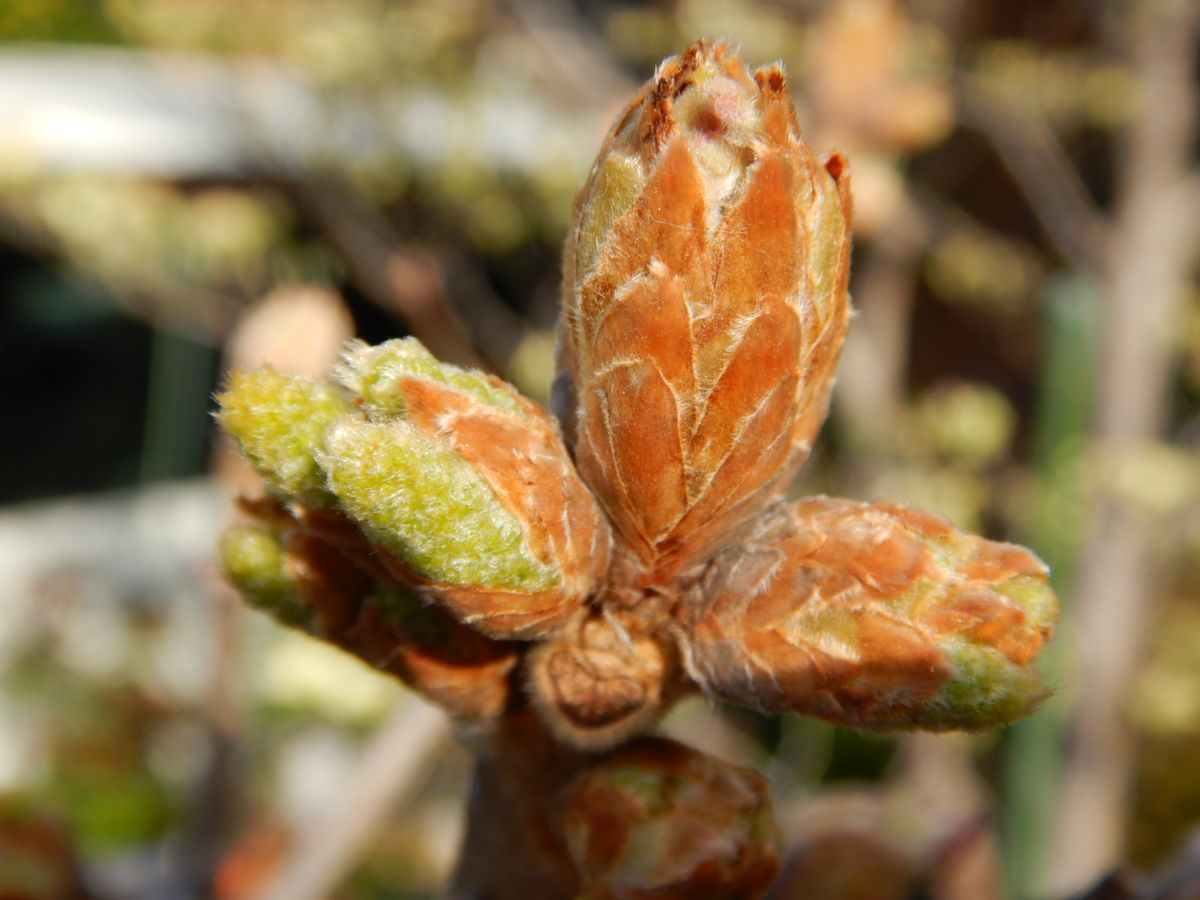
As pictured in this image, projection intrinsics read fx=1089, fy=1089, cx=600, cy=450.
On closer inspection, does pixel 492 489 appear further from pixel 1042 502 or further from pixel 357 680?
pixel 1042 502

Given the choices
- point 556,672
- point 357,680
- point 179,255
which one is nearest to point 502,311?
point 179,255

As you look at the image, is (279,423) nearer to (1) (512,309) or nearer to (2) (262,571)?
(2) (262,571)

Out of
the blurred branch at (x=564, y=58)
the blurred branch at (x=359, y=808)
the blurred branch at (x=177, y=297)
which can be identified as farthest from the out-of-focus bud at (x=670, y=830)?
the blurred branch at (x=177, y=297)

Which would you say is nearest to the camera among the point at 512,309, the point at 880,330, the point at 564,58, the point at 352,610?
the point at 352,610

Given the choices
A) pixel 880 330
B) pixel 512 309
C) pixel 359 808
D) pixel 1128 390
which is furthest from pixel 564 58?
pixel 359 808

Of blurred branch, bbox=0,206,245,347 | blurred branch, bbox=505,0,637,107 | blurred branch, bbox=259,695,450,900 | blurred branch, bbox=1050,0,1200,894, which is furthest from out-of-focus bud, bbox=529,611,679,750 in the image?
blurred branch, bbox=0,206,245,347
